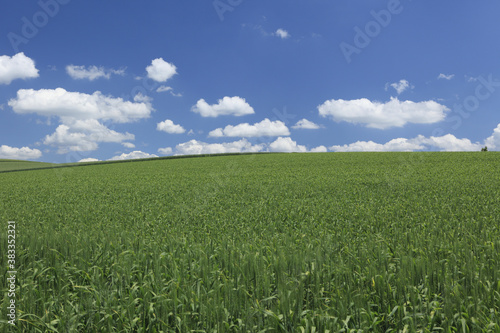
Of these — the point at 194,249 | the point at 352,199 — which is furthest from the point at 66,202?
the point at 352,199

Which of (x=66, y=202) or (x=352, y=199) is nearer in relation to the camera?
(x=352, y=199)

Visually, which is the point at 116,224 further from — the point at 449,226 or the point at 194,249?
the point at 449,226

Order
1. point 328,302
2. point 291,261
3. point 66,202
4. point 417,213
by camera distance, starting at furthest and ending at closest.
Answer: point 66,202 < point 417,213 < point 291,261 < point 328,302

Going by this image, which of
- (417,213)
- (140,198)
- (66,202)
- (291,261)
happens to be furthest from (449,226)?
(66,202)

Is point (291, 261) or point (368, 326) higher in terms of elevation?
point (291, 261)

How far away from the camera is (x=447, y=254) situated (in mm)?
6660

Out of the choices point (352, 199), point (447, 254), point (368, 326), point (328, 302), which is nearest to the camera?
point (368, 326)

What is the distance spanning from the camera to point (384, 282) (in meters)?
4.79

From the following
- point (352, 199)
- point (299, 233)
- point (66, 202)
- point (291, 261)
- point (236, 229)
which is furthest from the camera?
point (66, 202)

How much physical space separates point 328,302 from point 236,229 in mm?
5282

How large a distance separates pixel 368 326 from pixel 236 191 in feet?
48.5

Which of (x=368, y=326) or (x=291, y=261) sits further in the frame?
(x=291, y=261)

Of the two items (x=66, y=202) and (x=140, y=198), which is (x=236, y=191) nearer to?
(x=140, y=198)

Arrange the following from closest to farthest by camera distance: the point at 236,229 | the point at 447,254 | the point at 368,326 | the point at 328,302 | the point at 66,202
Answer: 1. the point at 368,326
2. the point at 328,302
3. the point at 447,254
4. the point at 236,229
5. the point at 66,202
